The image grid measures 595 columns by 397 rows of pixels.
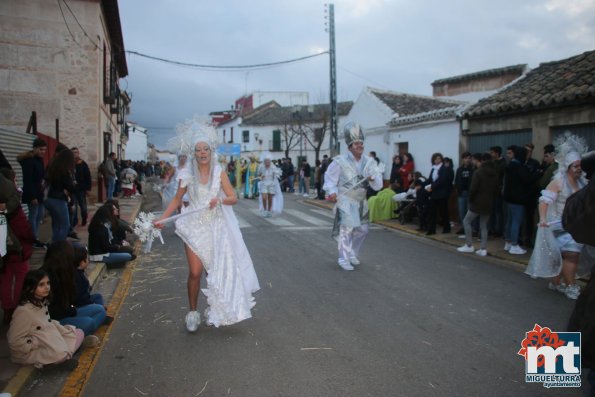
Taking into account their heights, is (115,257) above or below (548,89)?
below

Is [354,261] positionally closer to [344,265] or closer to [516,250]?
[344,265]

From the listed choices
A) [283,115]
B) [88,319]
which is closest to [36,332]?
[88,319]

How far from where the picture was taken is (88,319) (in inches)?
184

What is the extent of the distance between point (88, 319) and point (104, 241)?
11.1 ft

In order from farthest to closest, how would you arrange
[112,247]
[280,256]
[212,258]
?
[280,256]
[112,247]
[212,258]

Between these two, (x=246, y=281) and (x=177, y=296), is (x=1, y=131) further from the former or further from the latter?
(x=246, y=281)

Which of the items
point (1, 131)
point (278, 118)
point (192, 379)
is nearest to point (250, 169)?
point (1, 131)

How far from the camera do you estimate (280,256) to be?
28.7 feet

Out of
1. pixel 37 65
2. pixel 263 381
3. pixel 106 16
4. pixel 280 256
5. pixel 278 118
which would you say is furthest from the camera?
pixel 278 118

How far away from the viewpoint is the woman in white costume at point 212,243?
485 centimetres

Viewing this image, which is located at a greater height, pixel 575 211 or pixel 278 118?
pixel 278 118

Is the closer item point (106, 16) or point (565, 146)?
point (565, 146)

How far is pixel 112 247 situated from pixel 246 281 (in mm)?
3802

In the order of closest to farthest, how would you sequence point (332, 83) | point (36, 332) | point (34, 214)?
point (36, 332), point (34, 214), point (332, 83)
